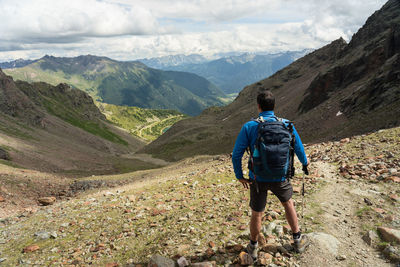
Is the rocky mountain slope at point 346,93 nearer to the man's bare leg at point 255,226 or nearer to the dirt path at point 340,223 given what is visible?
the dirt path at point 340,223

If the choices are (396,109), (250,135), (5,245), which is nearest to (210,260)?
(250,135)

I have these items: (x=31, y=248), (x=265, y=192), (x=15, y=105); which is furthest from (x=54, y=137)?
(x=265, y=192)

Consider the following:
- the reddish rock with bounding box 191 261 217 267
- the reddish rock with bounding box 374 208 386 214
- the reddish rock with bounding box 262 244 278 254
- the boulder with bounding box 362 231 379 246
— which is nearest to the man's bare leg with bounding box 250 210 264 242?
the reddish rock with bounding box 262 244 278 254

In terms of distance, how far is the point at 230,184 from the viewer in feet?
45.6

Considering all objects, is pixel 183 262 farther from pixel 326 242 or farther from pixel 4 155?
pixel 4 155

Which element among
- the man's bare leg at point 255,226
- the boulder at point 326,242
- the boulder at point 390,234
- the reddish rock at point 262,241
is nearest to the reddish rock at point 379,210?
the boulder at point 390,234

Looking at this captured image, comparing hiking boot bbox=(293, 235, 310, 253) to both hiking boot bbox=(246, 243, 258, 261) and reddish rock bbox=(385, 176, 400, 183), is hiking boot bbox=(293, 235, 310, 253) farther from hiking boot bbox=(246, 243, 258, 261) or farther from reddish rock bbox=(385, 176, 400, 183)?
reddish rock bbox=(385, 176, 400, 183)

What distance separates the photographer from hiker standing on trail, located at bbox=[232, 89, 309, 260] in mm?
5984

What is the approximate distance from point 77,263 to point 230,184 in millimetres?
8390

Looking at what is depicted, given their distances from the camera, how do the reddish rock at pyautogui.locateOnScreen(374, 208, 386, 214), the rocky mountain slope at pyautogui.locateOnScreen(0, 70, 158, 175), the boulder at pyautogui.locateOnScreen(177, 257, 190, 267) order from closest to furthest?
the boulder at pyautogui.locateOnScreen(177, 257, 190, 267) < the reddish rock at pyautogui.locateOnScreen(374, 208, 386, 214) < the rocky mountain slope at pyautogui.locateOnScreen(0, 70, 158, 175)

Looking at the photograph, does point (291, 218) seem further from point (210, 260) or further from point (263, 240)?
point (210, 260)

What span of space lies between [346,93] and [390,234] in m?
45.7

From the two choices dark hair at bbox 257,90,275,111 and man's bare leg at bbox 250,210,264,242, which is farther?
man's bare leg at bbox 250,210,264,242

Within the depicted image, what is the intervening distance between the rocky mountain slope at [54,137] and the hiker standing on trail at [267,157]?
4827 centimetres
